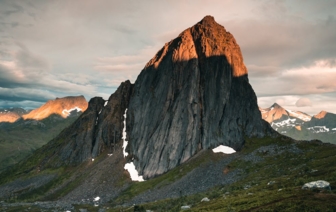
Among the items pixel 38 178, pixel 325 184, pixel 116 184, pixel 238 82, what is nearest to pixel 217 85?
pixel 238 82

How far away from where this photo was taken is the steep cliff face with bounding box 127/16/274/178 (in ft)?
485

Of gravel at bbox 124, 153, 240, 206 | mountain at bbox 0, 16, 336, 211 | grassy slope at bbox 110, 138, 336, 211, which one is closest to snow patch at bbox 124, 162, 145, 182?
mountain at bbox 0, 16, 336, 211

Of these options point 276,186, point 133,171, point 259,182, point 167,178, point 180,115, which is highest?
point 180,115

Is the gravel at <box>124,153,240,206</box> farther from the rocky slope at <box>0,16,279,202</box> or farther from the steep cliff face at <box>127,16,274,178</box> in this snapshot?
the steep cliff face at <box>127,16,274,178</box>

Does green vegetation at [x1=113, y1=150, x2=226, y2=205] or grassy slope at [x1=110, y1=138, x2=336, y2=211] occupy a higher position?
grassy slope at [x1=110, y1=138, x2=336, y2=211]

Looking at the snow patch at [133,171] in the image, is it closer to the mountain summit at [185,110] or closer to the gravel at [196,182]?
the mountain summit at [185,110]

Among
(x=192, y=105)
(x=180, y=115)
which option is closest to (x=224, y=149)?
(x=192, y=105)

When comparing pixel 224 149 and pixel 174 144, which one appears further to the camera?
pixel 174 144

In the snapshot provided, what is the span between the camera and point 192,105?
15538cm

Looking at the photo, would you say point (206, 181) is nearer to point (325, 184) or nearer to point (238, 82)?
point (325, 184)

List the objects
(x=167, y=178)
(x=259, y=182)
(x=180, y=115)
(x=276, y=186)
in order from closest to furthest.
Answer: (x=276, y=186) < (x=259, y=182) < (x=167, y=178) < (x=180, y=115)

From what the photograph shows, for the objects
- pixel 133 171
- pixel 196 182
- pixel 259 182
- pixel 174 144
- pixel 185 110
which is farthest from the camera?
pixel 185 110

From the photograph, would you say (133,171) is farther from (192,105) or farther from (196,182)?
(192,105)

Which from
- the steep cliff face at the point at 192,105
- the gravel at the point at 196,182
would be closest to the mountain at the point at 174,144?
the gravel at the point at 196,182
